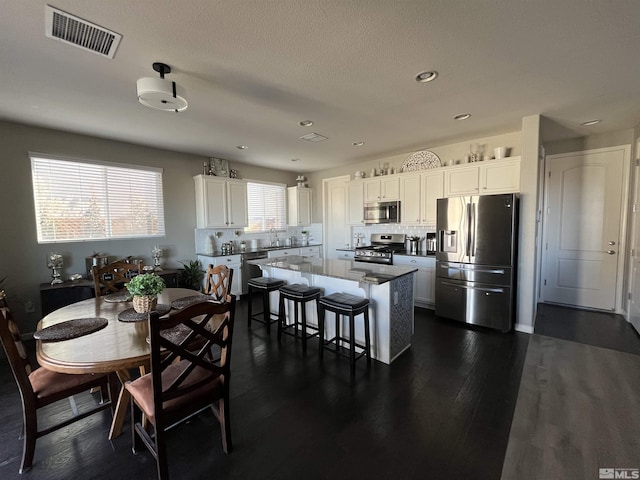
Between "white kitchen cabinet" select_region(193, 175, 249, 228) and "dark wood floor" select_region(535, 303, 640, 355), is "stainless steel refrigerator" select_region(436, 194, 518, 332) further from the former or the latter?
"white kitchen cabinet" select_region(193, 175, 249, 228)

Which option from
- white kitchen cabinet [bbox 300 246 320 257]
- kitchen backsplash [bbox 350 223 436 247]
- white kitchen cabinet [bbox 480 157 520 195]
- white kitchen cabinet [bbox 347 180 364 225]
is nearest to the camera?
white kitchen cabinet [bbox 480 157 520 195]

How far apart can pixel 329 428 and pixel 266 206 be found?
16.5 ft

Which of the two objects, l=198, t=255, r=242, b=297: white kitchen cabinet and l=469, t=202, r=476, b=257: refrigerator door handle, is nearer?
l=469, t=202, r=476, b=257: refrigerator door handle

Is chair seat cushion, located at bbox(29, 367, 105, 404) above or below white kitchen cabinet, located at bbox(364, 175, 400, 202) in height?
below

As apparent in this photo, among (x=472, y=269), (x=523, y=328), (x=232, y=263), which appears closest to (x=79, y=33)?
(x=232, y=263)

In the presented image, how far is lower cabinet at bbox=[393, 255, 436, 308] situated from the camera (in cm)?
437

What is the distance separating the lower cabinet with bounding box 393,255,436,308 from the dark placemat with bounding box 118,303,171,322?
11.2 ft

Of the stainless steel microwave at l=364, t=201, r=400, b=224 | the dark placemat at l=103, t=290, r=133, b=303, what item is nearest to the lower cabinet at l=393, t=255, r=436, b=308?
the stainless steel microwave at l=364, t=201, r=400, b=224

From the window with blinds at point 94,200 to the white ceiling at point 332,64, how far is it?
1.93 ft

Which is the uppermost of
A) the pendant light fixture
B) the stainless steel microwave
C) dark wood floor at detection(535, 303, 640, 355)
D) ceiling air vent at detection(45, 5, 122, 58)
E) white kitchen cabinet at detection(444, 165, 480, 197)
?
ceiling air vent at detection(45, 5, 122, 58)

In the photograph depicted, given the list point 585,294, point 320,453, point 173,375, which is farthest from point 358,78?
point 585,294

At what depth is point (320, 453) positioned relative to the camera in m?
1.76

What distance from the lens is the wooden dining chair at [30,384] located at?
61.5 inches

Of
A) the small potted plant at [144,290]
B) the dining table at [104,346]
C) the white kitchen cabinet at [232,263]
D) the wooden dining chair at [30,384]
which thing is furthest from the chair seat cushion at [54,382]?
the white kitchen cabinet at [232,263]
